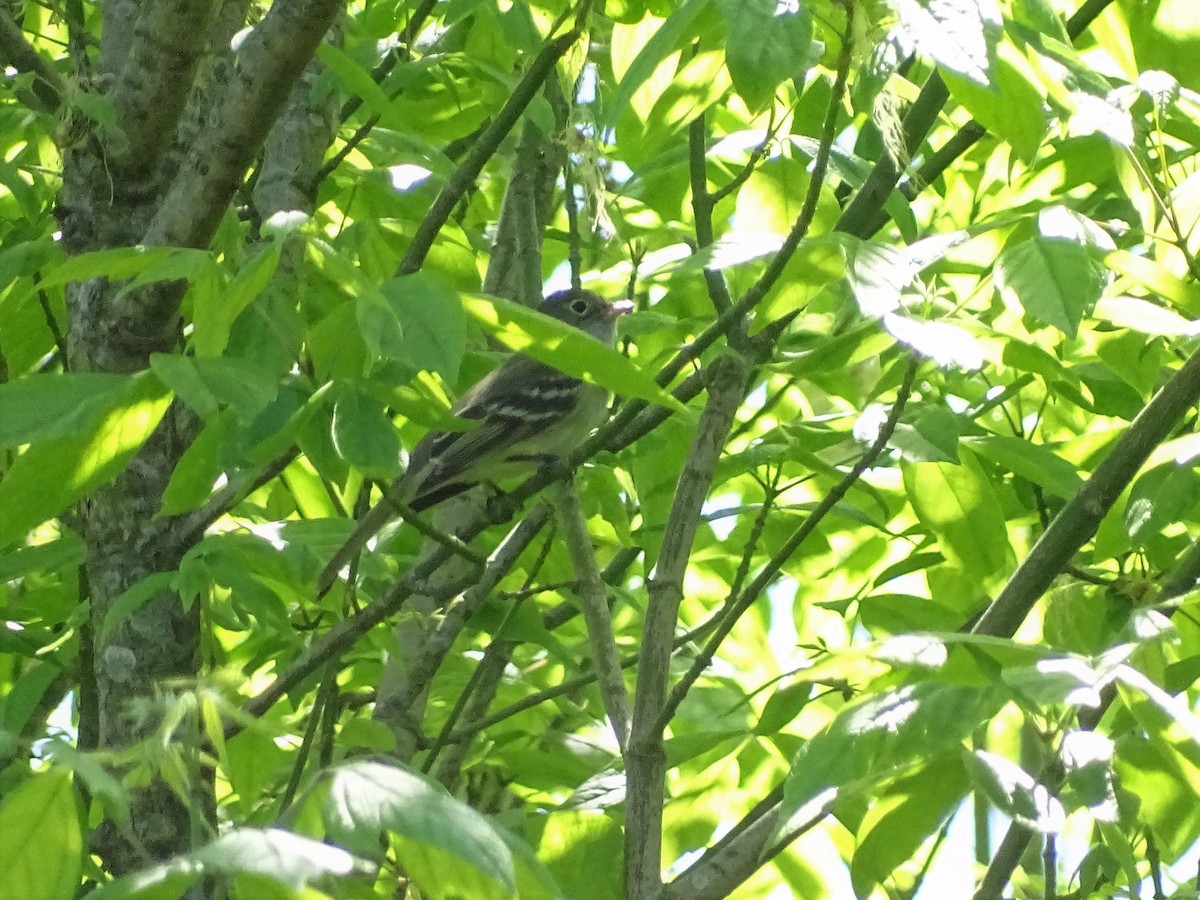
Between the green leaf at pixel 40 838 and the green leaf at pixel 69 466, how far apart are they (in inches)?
20.8

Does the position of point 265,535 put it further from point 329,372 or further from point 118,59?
point 118,59

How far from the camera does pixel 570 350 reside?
1.67 m

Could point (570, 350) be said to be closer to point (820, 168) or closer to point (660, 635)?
point (820, 168)

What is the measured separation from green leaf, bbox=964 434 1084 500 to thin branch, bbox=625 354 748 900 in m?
0.50

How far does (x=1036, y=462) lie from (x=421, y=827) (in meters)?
1.67

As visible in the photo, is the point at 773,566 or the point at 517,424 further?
the point at 517,424

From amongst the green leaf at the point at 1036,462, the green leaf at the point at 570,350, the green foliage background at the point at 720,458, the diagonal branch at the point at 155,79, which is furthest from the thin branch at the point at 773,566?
the diagonal branch at the point at 155,79

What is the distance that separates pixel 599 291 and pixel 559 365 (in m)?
2.80

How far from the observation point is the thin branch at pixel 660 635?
250cm

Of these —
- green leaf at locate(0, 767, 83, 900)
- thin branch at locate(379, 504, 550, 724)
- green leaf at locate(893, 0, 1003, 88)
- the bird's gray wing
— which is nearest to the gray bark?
thin branch at locate(379, 504, 550, 724)

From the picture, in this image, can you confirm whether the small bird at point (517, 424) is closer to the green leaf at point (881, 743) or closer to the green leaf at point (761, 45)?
the green leaf at point (761, 45)

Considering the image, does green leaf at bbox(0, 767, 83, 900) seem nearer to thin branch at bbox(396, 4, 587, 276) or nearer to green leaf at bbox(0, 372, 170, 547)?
green leaf at bbox(0, 372, 170, 547)

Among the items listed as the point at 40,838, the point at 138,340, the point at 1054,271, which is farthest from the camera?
the point at 138,340

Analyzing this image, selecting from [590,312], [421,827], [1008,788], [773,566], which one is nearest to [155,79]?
[773,566]
